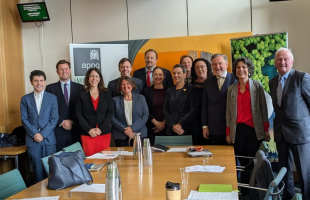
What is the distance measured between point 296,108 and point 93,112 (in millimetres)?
2622

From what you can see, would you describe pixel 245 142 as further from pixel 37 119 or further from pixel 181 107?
pixel 37 119

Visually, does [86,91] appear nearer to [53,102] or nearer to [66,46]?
[53,102]

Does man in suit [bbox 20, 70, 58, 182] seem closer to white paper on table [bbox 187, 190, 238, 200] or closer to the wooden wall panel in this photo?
the wooden wall panel

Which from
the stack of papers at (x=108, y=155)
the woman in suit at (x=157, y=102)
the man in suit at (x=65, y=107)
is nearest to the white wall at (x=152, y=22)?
the woman in suit at (x=157, y=102)

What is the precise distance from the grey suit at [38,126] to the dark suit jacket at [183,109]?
1655mm

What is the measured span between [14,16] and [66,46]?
3.76 ft

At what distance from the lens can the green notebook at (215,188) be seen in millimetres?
1955

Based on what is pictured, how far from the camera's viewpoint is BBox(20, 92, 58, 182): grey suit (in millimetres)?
4379

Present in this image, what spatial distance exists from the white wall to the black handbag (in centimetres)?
401

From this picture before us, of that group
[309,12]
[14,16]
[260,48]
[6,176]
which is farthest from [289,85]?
[14,16]

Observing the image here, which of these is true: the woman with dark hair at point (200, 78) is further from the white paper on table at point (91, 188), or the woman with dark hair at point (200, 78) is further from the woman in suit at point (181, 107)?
the white paper on table at point (91, 188)

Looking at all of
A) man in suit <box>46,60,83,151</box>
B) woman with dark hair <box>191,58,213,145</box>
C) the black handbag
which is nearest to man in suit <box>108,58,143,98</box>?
man in suit <box>46,60,83,151</box>

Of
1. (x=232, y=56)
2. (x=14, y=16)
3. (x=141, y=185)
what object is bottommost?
(x=141, y=185)

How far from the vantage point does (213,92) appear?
13.6 feet
